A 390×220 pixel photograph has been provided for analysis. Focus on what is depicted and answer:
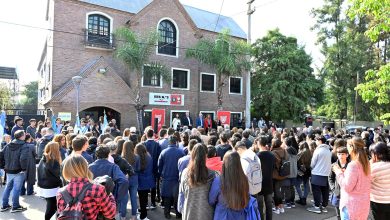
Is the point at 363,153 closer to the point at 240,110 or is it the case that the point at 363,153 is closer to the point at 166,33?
the point at 166,33

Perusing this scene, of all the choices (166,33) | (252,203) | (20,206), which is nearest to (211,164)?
(252,203)

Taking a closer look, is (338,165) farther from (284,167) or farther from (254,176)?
(284,167)

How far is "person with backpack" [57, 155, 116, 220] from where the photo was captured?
10.3ft

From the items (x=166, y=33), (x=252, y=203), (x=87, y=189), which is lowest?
(x=252, y=203)

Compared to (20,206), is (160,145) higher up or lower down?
higher up

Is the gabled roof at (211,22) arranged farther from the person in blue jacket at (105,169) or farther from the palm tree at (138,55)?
the person in blue jacket at (105,169)

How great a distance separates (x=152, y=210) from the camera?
7441 mm

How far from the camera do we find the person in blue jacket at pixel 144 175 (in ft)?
21.4

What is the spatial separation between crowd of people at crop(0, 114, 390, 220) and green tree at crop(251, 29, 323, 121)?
58.9 ft

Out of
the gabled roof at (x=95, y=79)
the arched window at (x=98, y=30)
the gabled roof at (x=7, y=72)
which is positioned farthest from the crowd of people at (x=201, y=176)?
the gabled roof at (x=7, y=72)

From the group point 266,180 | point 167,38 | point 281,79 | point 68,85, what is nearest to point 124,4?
point 167,38

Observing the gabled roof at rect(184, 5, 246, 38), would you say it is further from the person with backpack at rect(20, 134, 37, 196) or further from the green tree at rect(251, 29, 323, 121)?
the person with backpack at rect(20, 134, 37, 196)

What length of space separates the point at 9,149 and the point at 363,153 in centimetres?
727

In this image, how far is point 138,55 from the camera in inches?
763
